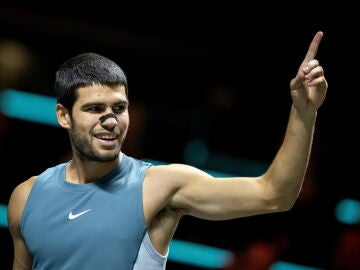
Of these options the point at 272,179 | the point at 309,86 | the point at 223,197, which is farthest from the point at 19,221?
the point at 309,86

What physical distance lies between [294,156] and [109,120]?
59cm


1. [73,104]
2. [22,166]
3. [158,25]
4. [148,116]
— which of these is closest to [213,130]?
[148,116]

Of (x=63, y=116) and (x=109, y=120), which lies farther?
(x=63, y=116)

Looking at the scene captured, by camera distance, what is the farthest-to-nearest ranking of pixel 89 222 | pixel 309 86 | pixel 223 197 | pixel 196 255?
Answer: 1. pixel 196 255
2. pixel 89 222
3. pixel 223 197
4. pixel 309 86

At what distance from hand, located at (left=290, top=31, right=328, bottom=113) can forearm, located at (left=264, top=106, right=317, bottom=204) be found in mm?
25

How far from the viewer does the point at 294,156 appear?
1752 millimetres

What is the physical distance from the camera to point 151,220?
207 cm

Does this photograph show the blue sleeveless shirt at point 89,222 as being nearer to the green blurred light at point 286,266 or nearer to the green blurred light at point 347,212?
the green blurred light at point 286,266

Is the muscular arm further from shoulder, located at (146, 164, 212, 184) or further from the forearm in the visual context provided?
the forearm

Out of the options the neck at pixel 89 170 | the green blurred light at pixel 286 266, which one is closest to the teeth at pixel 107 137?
the neck at pixel 89 170

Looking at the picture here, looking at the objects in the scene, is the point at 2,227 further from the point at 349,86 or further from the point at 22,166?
the point at 349,86

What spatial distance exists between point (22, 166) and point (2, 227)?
397 mm

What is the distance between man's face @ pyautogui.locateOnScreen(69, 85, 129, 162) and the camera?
82.0 inches

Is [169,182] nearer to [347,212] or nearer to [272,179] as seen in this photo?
Result: [272,179]
